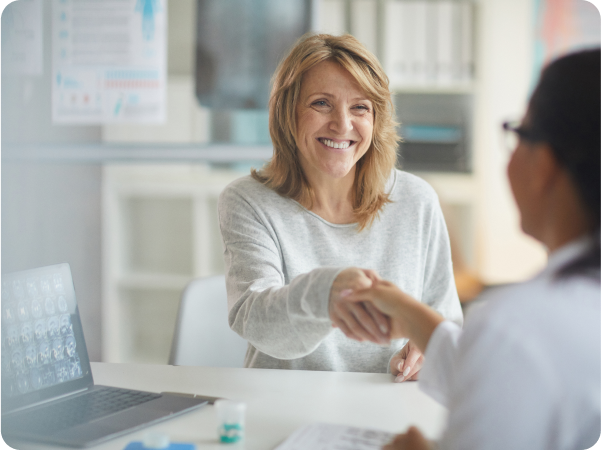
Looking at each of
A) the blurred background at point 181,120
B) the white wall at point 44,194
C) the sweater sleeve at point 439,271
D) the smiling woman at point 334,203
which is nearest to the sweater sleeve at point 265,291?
the smiling woman at point 334,203

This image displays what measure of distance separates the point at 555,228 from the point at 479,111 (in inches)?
Result: 93.9

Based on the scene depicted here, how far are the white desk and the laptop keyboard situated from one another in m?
0.04

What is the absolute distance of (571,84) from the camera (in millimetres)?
550

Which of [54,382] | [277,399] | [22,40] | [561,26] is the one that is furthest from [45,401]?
[561,26]

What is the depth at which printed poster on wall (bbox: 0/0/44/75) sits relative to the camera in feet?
7.81

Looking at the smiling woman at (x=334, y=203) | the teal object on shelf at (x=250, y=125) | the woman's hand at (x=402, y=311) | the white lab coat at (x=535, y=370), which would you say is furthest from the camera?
the teal object on shelf at (x=250, y=125)

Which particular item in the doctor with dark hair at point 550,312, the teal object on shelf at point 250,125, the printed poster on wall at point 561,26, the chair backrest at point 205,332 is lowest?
the chair backrest at point 205,332

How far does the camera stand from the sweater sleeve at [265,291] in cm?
95

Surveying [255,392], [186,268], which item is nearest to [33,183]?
[186,268]

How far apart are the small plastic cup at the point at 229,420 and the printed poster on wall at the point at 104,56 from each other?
193 cm

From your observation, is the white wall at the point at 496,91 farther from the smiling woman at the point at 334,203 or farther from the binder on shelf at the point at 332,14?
the smiling woman at the point at 334,203

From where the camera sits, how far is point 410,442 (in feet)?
2.39

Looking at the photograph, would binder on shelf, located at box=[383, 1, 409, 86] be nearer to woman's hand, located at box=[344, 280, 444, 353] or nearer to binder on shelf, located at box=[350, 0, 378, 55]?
binder on shelf, located at box=[350, 0, 378, 55]

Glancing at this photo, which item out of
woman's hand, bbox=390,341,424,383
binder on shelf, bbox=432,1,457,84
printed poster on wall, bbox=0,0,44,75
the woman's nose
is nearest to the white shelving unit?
printed poster on wall, bbox=0,0,44,75
